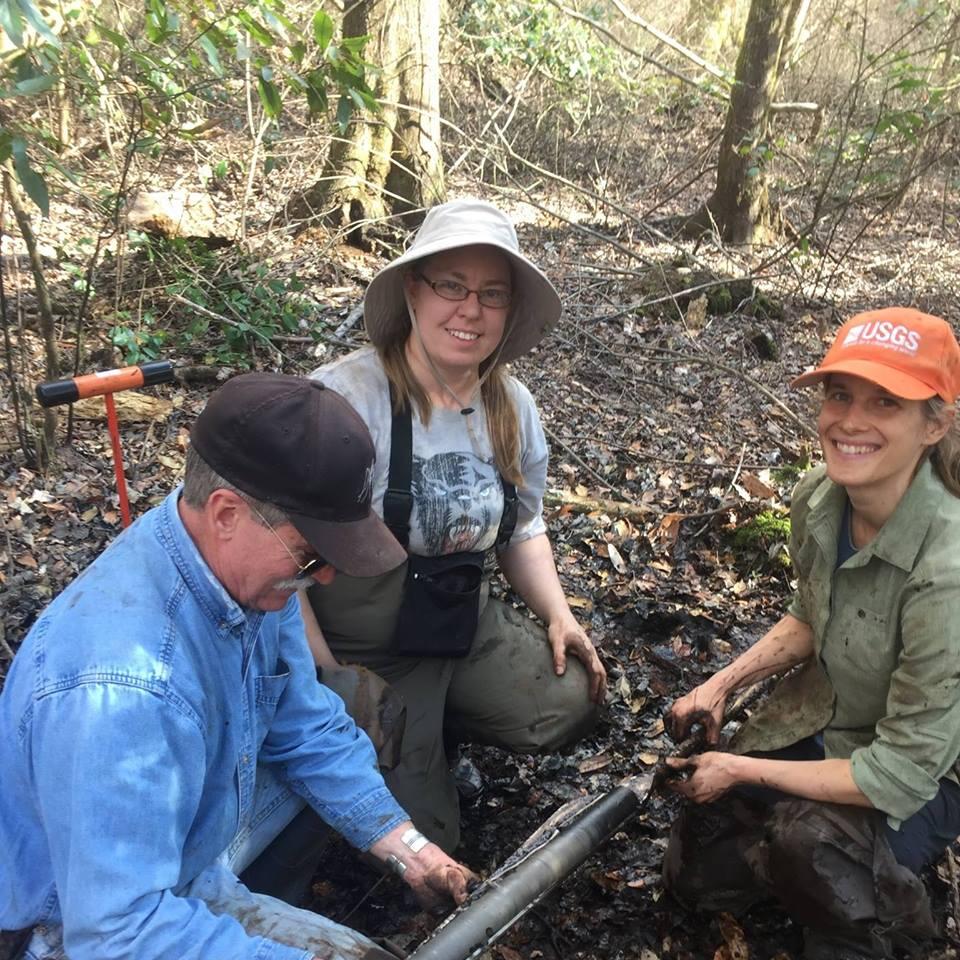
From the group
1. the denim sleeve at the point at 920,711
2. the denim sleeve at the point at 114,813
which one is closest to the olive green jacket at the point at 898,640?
the denim sleeve at the point at 920,711

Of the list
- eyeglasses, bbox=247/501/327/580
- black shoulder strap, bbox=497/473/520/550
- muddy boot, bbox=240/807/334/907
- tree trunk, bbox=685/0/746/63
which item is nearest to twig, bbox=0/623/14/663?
muddy boot, bbox=240/807/334/907

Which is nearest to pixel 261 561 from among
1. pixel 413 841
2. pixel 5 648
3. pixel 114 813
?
pixel 114 813

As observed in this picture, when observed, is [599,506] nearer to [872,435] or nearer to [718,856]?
[718,856]

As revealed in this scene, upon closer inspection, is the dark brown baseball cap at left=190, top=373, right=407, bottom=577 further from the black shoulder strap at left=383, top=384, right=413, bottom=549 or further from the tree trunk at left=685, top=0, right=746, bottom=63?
the tree trunk at left=685, top=0, right=746, bottom=63

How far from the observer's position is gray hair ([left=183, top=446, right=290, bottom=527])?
1778 millimetres

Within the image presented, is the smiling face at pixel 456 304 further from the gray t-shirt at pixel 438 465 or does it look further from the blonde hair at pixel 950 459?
the blonde hair at pixel 950 459

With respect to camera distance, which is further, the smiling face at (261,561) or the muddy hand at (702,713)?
the muddy hand at (702,713)

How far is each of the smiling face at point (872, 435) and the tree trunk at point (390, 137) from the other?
5589 millimetres

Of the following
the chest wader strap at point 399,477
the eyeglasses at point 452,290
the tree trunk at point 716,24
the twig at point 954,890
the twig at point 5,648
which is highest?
the tree trunk at point 716,24

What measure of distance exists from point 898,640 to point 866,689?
0.22 m

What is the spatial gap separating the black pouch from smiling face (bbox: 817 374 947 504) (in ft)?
4.58

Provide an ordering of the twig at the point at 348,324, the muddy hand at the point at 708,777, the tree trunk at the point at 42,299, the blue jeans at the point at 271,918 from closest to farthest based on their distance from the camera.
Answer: the blue jeans at the point at 271,918 < the muddy hand at the point at 708,777 < the tree trunk at the point at 42,299 < the twig at the point at 348,324

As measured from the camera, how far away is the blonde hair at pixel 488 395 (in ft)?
10.1

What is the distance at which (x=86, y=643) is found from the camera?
1.65 meters
